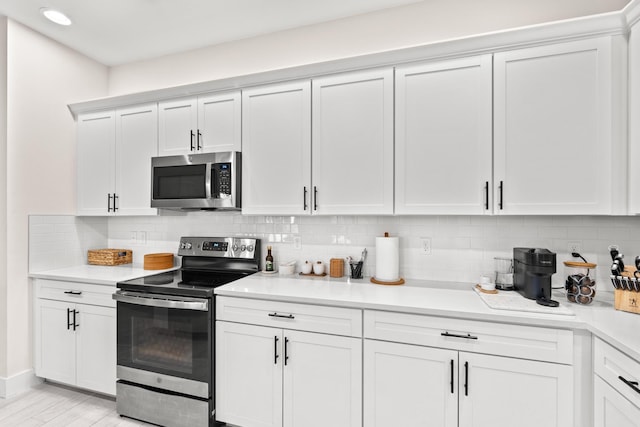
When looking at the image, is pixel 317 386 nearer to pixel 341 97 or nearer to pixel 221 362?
pixel 221 362

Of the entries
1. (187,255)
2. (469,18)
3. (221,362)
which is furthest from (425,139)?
(187,255)

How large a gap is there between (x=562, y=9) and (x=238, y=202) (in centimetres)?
253

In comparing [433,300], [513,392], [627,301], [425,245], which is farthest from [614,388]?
[425,245]

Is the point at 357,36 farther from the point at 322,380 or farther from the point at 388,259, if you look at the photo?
the point at 322,380

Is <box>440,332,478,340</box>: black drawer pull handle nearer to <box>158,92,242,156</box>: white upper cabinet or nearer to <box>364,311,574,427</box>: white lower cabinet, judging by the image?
<box>364,311,574,427</box>: white lower cabinet

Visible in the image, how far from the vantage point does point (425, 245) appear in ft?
7.61

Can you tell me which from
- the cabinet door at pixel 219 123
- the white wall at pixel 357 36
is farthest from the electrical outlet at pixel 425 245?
the cabinet door at pixel 219 123

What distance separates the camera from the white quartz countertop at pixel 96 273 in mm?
2410

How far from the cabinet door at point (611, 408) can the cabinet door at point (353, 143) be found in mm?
1286

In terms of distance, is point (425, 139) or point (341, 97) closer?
point (425, 139)

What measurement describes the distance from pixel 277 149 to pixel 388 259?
3.68 feet

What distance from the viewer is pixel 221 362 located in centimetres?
204

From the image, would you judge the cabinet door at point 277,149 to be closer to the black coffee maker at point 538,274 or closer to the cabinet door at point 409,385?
the cabinet door at point 409,385

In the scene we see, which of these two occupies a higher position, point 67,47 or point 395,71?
point 67,47
